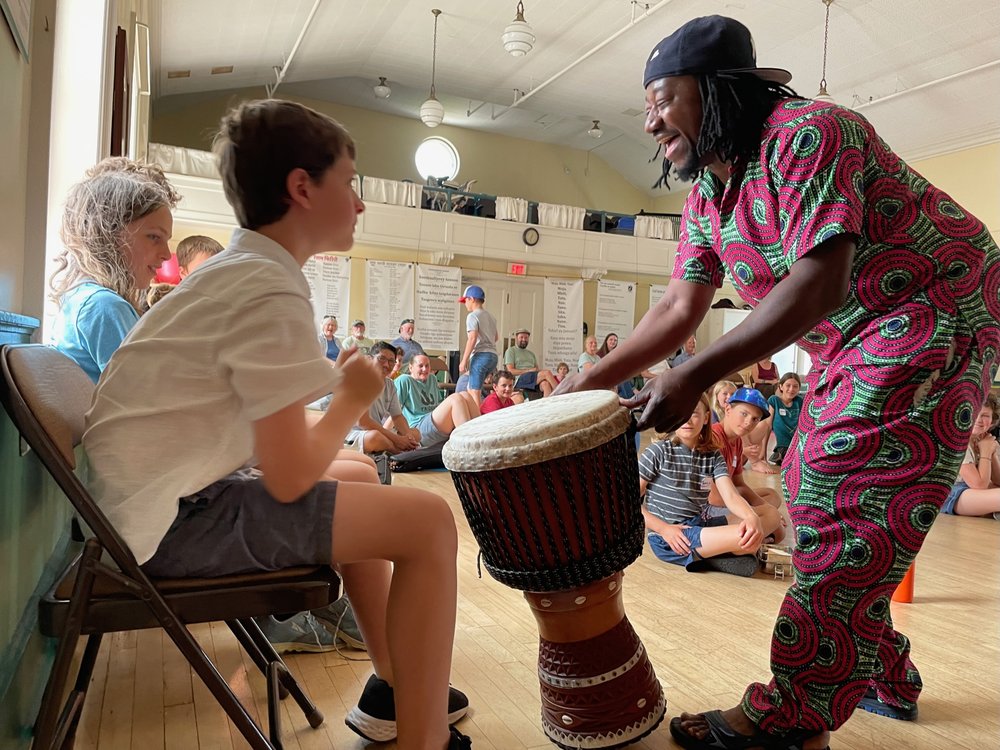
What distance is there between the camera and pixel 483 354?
850 cm

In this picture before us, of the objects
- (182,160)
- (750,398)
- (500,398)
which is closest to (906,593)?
(750,398)

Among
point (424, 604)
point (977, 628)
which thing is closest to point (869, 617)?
point (424, 604)

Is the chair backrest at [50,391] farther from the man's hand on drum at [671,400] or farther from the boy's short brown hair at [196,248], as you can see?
the boy's short brown hair at [196,248]

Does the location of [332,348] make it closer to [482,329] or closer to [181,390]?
[482,329]

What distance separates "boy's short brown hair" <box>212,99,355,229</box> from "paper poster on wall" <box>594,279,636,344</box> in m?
12.2

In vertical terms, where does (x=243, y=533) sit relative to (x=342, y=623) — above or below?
above

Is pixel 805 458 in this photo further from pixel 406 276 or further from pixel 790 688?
pixel 406 276

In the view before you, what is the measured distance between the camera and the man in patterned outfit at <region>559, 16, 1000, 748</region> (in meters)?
1.36

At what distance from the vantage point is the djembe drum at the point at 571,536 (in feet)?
4.77

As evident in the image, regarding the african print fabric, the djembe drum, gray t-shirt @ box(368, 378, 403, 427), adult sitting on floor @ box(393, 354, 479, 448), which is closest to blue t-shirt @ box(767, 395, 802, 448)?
adult sitting on floor @ box(393, 354, 479, 448)

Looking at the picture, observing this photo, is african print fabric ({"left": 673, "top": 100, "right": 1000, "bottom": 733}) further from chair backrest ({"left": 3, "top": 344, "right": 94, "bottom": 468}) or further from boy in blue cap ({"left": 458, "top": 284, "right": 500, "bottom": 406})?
boy in blue cap ({"left": 458, "top": 284, "right": 500, "bottom": 406})

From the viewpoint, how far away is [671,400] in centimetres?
137

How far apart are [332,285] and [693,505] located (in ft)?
27.9

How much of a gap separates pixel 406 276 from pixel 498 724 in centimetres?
1021
